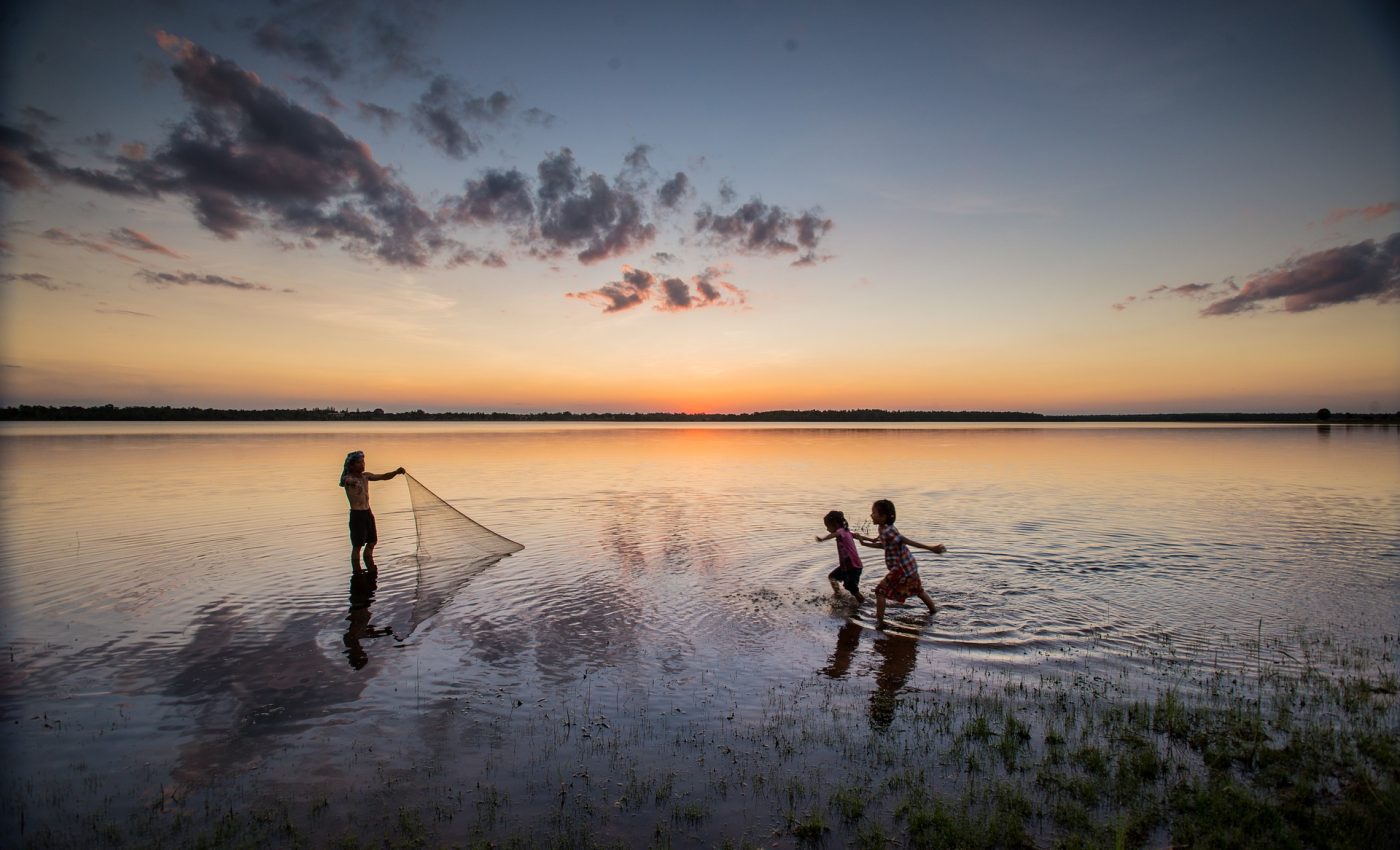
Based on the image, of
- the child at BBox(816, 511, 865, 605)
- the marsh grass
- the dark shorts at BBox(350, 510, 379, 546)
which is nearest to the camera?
the marsh grass

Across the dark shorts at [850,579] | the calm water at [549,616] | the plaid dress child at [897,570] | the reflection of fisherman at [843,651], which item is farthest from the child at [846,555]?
the reflection of fisherman at [843,651]

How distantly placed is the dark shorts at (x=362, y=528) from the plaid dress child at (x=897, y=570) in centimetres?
1155

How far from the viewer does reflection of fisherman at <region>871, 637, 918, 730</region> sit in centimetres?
846

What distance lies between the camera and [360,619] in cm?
1279

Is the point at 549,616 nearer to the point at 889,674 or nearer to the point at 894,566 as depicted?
the point at 889,674

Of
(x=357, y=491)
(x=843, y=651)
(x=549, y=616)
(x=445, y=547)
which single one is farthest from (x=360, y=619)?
(x=843, y=651)

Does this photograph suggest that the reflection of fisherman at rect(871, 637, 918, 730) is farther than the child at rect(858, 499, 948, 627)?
No

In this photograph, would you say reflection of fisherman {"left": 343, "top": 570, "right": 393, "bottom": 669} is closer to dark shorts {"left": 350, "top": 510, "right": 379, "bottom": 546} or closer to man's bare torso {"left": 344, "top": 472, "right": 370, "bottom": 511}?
dark shorts {"left": 350, "top": 510, "right": 379, "bottom": 546}

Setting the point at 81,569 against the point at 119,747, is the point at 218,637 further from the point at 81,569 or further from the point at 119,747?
the point at 81,569

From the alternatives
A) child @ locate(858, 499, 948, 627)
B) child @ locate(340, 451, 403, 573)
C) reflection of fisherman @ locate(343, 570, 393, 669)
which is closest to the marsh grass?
reflection of fisherman @ locate(343, 570, 393, 669)

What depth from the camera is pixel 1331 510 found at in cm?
2644

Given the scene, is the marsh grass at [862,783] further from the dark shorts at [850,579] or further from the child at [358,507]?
the child at [358,507]

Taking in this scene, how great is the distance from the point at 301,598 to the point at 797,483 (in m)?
28.0

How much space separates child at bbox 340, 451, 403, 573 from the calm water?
849 mm
